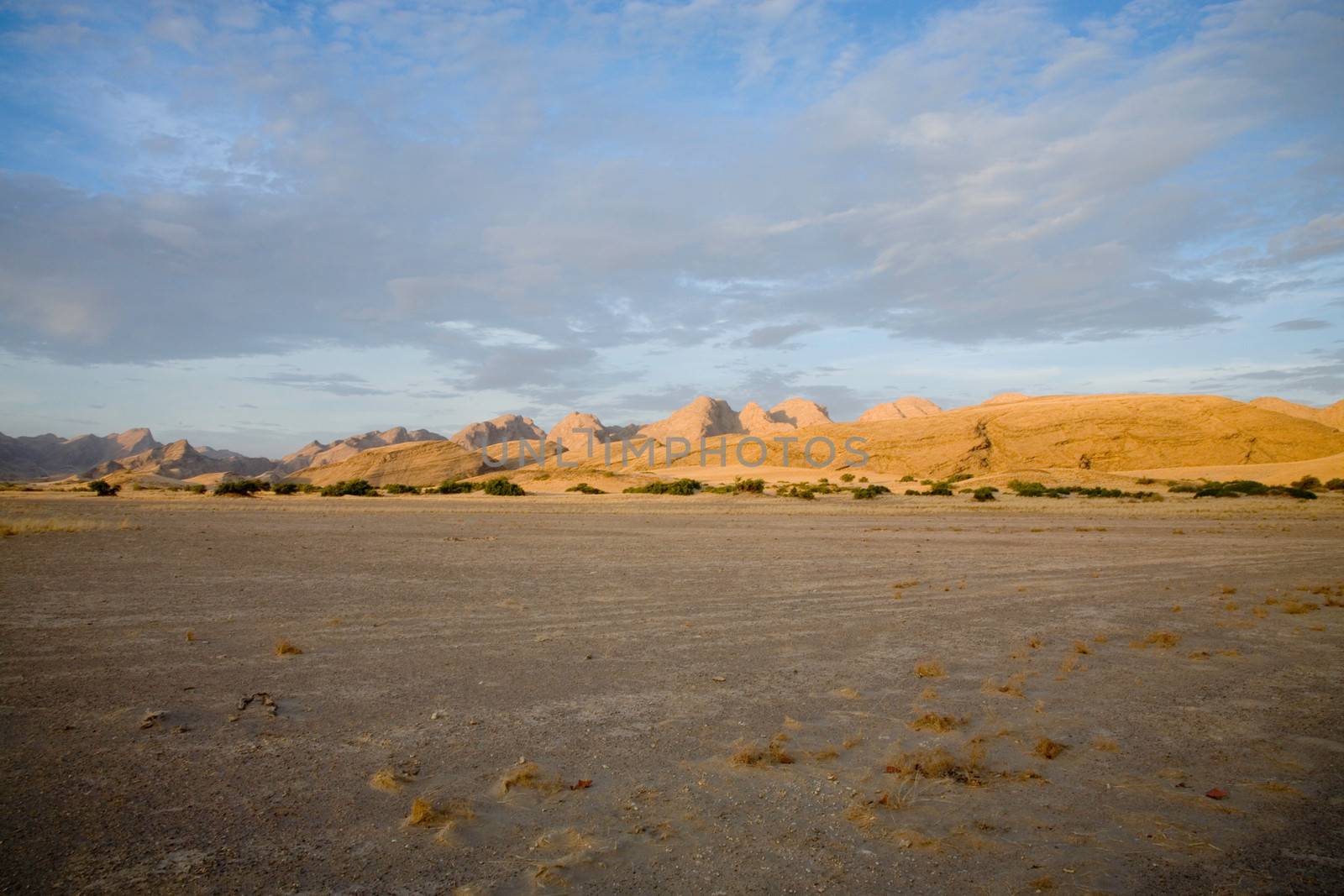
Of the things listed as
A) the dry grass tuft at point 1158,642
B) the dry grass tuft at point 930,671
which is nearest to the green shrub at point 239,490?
the dry grass tuft at point 930,671

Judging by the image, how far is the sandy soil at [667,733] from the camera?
11.7 feet

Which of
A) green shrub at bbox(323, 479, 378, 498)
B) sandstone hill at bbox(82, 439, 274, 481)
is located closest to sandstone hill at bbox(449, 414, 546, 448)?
sandstone hill at bbox(82, 439, 274, 481)

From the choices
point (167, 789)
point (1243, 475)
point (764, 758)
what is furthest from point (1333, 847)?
point (1243, 475)

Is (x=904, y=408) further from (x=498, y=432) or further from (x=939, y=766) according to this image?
(x=939, y=766)

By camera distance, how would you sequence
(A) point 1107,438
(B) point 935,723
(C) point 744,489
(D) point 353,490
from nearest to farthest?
(B) point 935,723
(C) point 744,489
(D) point 353,490
(A) point 1107,438

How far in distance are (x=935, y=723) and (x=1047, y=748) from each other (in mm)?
747

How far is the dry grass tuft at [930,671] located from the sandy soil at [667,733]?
35 millimetres

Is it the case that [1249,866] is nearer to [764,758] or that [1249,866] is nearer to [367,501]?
[764,758]

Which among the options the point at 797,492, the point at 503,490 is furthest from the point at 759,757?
the point at 503,490

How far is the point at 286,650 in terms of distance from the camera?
7.20m

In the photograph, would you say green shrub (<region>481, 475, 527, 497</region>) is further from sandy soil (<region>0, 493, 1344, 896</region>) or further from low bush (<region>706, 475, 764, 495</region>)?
sandy soil (<region>0, 493, 1344, 896</region>)

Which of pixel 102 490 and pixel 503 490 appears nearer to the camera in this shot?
pixel 102 490

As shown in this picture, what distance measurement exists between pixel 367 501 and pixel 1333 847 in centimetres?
3577

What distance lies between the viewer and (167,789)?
4.21 meters
